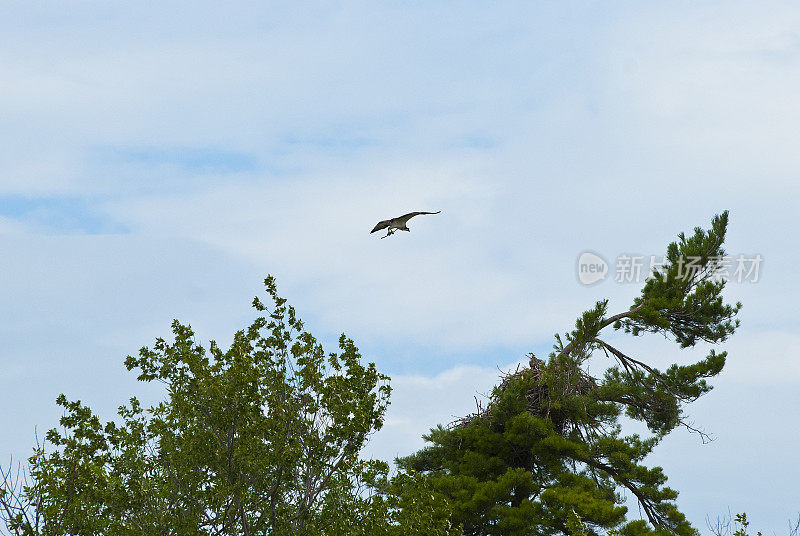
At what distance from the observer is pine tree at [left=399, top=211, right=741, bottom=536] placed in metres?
20.5

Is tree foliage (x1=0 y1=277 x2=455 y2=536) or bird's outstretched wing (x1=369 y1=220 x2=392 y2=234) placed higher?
bird's outstretched wing (x1=369 y1=220 x2=392 y2=234)

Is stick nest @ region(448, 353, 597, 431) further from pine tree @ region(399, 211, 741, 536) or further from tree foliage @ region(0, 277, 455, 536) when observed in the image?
tree foliage @ region(0, 277, 455, 536)

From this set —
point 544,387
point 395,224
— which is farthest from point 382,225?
point 544,387

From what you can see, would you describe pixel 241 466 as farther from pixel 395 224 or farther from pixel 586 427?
pixel 586 427

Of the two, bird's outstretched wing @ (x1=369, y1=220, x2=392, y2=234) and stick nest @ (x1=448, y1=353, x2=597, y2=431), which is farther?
stick nest @ (x1=448, y1=353, x2=597, y2=431)

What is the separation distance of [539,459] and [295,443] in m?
9.50

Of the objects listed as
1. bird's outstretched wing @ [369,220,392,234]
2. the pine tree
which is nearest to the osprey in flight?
bird's outstretched wing @ [369,220,392,234]

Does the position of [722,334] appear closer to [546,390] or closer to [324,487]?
[546,390]

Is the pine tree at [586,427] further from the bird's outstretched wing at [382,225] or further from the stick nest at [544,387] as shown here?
the bird's outstretched wing at [382,225]

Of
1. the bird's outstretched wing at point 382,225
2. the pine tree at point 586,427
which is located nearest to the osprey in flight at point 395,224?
the bird's outstretched wing at point 382,225

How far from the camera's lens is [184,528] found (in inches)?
545

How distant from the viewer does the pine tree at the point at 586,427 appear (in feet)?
67.3

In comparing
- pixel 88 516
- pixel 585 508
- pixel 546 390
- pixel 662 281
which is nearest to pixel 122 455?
pixel 88 516

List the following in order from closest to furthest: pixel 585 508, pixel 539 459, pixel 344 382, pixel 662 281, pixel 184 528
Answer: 1. pixel 184 528
2. pixel 344 382
3. pixel 585 508
4. pixel 539 459
5. pixel 662 281
